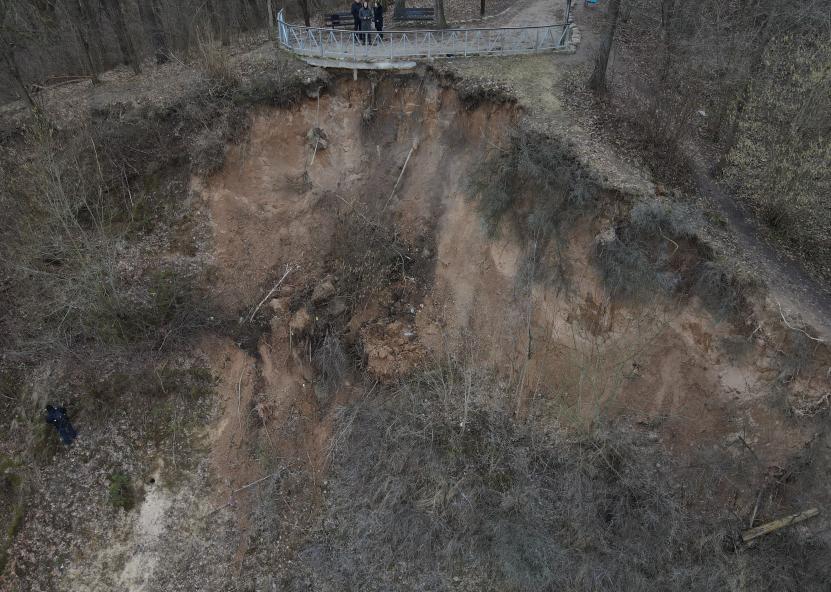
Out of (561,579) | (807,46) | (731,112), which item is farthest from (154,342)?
(807,46)

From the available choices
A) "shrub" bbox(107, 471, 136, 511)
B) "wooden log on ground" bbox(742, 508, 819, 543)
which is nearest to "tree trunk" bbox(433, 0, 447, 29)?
"shrub" bbox(107, 471, 136, 511)

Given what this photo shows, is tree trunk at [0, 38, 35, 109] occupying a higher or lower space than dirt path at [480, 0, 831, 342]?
higher

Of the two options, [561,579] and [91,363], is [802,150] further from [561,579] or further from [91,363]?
[91,363]

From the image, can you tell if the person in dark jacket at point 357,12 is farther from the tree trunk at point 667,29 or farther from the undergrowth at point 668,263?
the undergrowth at point 668,263

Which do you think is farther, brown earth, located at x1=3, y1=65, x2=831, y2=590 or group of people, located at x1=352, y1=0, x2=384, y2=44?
group of people, located at x1=352, y1=0, x2=384, y2=44

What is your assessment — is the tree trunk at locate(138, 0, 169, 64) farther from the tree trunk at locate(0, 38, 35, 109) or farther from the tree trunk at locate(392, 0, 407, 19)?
the tree trunk at locate(392, 0, 407, 19)

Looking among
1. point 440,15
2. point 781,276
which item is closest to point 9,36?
point 440,15

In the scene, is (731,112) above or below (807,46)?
below

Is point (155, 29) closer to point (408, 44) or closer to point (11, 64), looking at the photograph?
point (11, 64)
